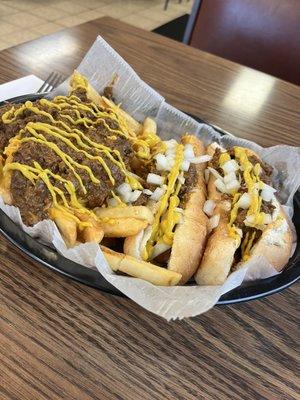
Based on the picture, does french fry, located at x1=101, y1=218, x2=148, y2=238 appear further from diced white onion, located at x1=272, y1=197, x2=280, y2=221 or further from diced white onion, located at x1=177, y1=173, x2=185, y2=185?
diced white onion, located at x1=272, y1=197, x2=280, y2=221

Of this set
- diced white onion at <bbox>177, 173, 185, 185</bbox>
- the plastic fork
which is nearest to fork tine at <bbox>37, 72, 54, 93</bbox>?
the plastic fork

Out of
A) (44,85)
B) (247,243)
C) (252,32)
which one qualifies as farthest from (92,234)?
(252,32)

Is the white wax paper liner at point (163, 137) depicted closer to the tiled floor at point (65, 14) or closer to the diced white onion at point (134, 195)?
the diced white onion at point (134, 195)

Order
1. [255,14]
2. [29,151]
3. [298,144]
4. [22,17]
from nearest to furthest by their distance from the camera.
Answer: [29,151]
[298,144]
[255,14]
[22,17]

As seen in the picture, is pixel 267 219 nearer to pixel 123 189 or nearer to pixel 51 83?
pixel 123 189

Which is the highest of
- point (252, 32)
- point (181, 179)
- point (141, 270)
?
point (252, 32)

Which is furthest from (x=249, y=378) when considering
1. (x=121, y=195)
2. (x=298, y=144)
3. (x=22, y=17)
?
(x=22, y=17)

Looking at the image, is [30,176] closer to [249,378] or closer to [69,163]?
[69,163]

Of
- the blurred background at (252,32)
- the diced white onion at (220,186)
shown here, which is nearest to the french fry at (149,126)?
the diced white onion at (220,186)
